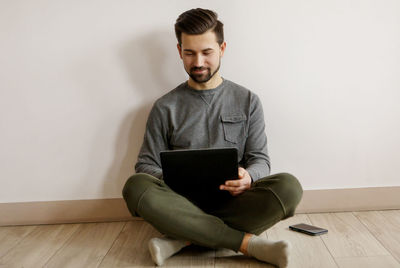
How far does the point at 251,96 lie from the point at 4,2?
121 cm

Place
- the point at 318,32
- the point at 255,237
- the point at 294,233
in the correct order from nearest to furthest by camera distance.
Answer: the point at 255,237 < the point at 294,233 < the point at 318,32

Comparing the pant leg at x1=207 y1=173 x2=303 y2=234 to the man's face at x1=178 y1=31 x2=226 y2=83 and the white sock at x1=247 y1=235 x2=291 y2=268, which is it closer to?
the white sock at x1=247 y1=235 x2=291 y2=268

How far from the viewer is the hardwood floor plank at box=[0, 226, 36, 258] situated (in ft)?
6.65

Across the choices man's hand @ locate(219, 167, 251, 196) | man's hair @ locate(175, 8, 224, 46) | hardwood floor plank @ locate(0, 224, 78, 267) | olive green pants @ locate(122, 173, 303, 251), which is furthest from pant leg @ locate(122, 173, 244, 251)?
man's hair @ locate(175, 8, 224, 46)

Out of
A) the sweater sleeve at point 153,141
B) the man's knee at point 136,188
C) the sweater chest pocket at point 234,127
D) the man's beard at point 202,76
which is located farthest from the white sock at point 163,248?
the man's beard at point 202,76

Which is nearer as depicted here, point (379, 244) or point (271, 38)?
point (379, 244)

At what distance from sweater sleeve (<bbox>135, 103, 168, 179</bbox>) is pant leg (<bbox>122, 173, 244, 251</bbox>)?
0.31 metres

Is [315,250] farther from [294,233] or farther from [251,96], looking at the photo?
[251,96]

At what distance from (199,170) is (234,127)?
38 cm

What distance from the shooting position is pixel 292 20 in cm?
213

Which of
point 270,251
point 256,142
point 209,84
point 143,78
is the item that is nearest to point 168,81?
point 143,78

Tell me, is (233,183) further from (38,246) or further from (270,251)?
(38,246)

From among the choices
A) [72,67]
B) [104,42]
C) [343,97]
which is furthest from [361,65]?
[72,67]

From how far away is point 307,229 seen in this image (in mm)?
2004
